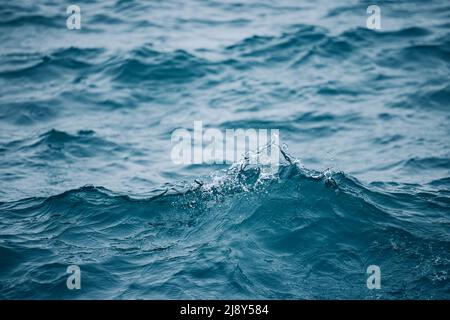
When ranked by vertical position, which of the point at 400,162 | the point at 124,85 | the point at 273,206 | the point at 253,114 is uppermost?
the point at 124,85

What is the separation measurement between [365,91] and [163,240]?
6.36 metres

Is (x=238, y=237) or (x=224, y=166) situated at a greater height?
(x=224, y=166)

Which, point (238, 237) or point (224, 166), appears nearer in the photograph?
point (238, 237)

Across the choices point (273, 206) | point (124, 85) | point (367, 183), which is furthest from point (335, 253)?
point (124, 85)

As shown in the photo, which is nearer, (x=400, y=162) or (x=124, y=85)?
(x=400, y=162)

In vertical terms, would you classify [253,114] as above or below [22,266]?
above

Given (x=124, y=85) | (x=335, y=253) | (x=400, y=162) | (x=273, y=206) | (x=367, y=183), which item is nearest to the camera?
(x=335, y=253)

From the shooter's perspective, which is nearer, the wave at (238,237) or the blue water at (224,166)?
the wave at (238,237)

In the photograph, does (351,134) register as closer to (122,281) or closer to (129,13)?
(122,281)

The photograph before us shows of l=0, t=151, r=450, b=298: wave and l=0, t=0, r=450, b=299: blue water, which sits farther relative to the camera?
l=0, t=0, r=450, b=299: blue water

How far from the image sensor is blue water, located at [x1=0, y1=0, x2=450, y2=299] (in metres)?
6.45

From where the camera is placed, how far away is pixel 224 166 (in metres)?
9.09

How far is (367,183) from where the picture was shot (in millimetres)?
8422

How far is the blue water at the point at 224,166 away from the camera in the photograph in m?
6.45
